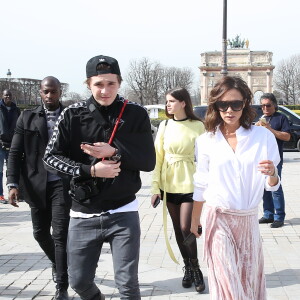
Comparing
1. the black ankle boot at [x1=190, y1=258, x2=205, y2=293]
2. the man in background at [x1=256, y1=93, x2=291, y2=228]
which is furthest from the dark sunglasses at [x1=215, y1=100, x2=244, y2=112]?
the man in background at [x1=256, y1=93, x2=291, y2=228]

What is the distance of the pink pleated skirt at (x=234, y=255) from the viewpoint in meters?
3.28

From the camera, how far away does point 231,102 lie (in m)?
3.46

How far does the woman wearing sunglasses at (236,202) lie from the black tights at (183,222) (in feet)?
4.40

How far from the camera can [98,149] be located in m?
3.07

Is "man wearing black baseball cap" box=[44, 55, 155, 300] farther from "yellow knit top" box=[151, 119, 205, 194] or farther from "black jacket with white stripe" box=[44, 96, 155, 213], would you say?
"yellow knit top" box=[151, 119, 205, 194]

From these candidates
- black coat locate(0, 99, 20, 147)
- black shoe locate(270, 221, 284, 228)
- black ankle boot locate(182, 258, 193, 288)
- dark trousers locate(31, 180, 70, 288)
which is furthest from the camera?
black coat locate(0, 99, 20, 147)

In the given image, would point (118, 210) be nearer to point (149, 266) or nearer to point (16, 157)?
point (16, 157)

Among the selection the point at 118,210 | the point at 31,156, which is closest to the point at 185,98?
the point at 31,156

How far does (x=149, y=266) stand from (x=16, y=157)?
1841mm

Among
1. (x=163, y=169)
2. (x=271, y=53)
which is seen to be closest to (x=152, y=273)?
(x=163, y=169)

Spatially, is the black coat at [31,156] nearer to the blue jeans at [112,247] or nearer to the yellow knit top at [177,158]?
the yellow knit top at [177,158]

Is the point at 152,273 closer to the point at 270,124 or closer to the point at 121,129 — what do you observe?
the point at 121,129

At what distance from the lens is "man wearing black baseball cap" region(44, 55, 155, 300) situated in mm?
3240

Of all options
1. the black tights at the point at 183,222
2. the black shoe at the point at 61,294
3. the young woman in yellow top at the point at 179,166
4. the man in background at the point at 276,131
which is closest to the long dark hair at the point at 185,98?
the young woman in yellow top at the point at 179,166
